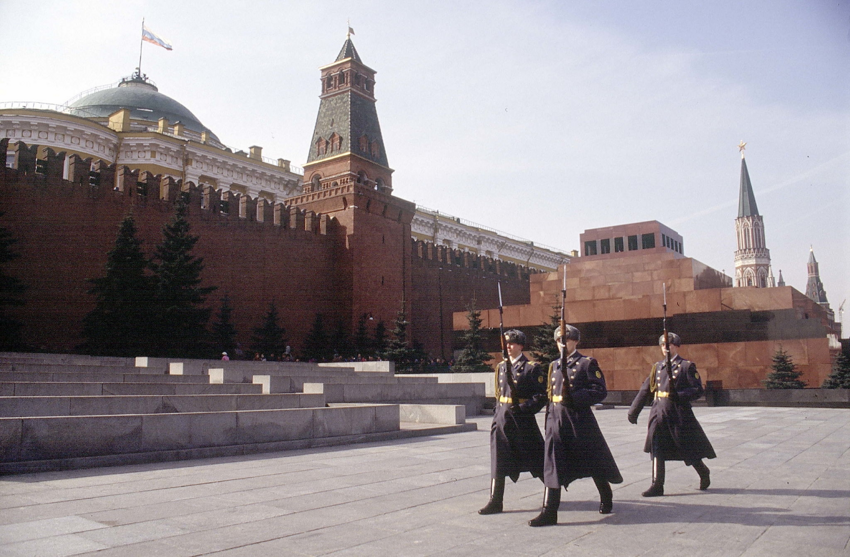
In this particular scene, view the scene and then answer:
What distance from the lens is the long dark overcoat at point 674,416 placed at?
484 centimetres

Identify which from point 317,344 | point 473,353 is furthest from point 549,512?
point 317,344

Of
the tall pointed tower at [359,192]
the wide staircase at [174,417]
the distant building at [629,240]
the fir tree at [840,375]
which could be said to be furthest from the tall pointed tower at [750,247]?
the wide staircase at [174,417]

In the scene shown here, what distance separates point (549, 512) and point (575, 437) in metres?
0.51

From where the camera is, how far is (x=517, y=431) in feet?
13.6

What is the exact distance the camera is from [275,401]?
27.8ft

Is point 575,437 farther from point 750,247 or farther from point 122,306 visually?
point 750,247

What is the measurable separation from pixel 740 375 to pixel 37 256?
64.5 feet

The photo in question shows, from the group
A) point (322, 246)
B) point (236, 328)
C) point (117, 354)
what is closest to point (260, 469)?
point (117, 354)

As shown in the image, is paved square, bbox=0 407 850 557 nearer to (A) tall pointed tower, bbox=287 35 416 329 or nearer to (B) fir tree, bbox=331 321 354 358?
(B) fir tree, bbox=331 321 354 358

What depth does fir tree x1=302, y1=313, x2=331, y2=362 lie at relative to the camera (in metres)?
24.5

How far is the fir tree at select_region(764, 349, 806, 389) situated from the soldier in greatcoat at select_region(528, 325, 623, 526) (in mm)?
14700

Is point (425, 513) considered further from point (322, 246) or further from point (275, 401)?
point (322, 246)

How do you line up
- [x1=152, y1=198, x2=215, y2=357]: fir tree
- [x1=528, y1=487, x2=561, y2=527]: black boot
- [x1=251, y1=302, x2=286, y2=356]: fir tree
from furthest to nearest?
[x1=251, y1=302, x2=286, y2=356]: fir tree → [x1=152, y1=198, x2=215, y2=357]: fir tree → [x1=528, y1=487, x2=561, y2=527]: black boot

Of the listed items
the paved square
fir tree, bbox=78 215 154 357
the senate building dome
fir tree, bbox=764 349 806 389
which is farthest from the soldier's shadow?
the senate building dome
